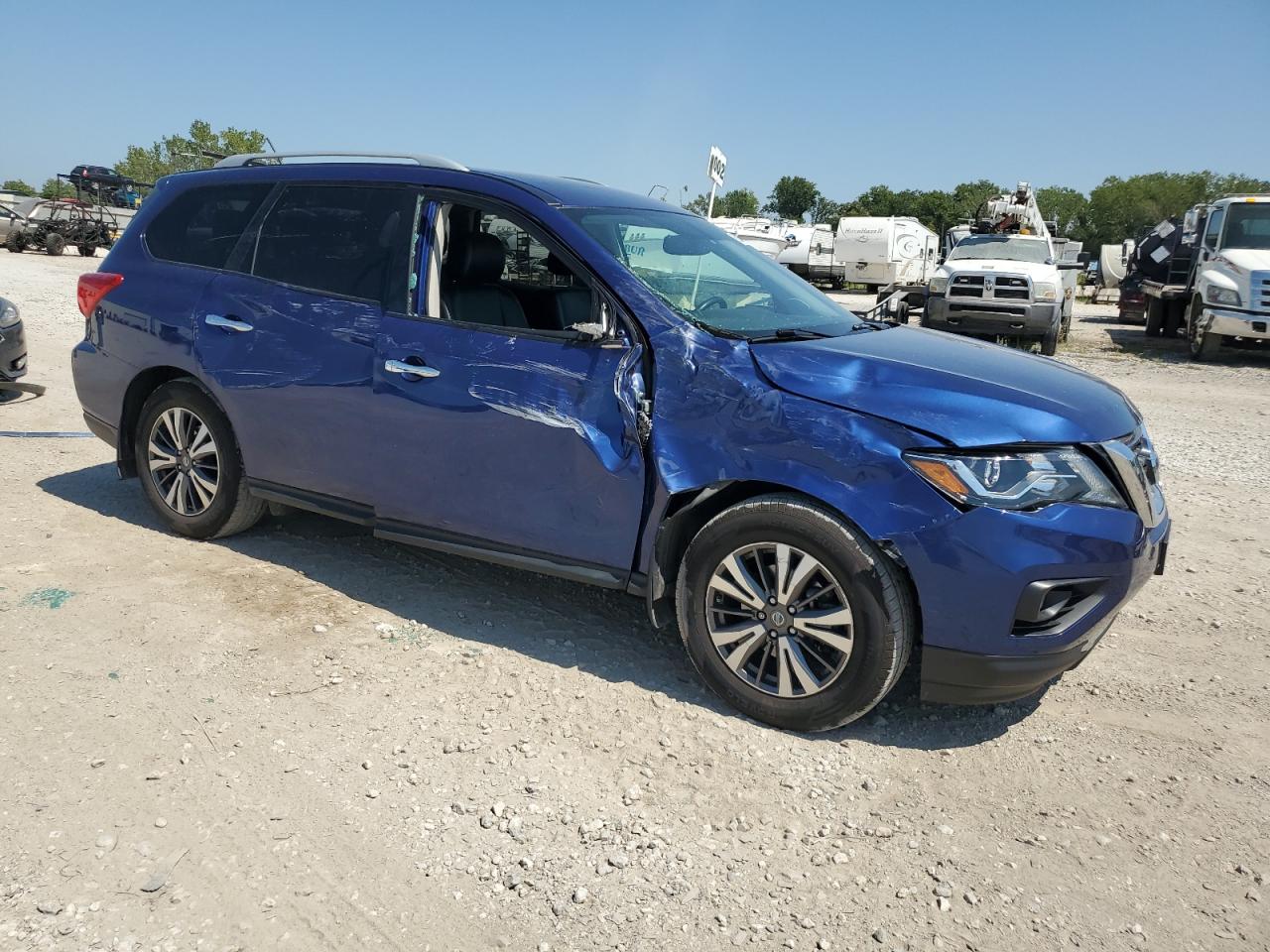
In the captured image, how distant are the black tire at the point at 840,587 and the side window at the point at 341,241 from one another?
1.80 m

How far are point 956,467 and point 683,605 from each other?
1104 mm

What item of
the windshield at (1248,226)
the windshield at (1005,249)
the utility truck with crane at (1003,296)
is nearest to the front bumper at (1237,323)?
the windshield at (1248,226)

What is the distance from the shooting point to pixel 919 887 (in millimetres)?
2715

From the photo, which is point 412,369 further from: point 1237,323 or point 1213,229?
point 1213,229

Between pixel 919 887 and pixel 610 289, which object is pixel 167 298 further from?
pixel 919 887

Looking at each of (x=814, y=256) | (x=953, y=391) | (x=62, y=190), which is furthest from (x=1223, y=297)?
(x=62, y=190)

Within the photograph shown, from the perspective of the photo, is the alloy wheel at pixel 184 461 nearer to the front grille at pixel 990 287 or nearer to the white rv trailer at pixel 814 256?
the front grille at pixel 990 287

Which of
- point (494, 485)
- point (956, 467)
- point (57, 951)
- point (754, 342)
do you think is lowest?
point (57, 951)

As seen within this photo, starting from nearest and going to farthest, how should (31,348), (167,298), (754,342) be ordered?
(754,342), (167,298), (31,348)

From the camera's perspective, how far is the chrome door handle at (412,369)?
4.06 meters

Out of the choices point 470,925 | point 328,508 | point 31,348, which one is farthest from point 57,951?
point 31,348

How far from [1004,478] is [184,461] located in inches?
158

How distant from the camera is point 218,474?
16.2 ft

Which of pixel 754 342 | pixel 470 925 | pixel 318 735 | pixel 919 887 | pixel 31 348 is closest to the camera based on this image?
pixel 470 925
